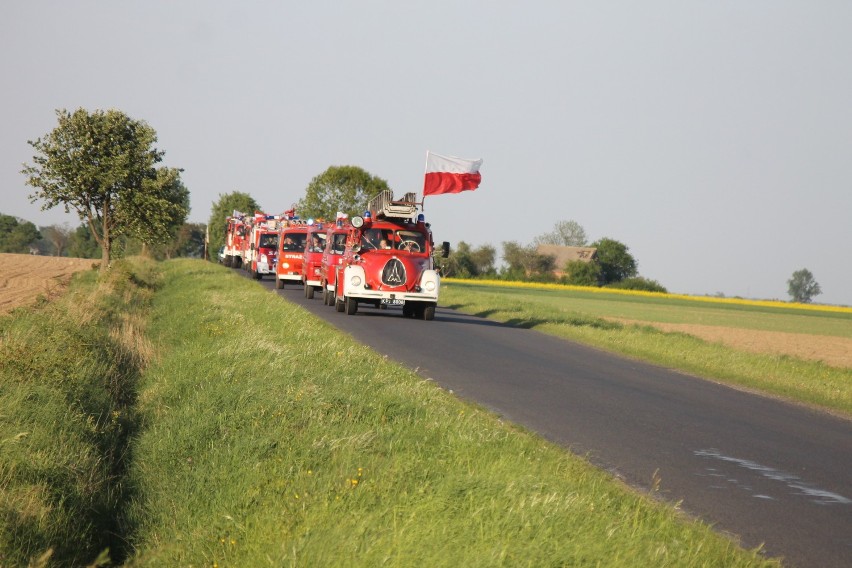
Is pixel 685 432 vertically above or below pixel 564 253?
below

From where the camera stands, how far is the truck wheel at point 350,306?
2917 cm

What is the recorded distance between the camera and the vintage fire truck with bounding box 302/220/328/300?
3647 cm

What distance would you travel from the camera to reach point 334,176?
3713 inches

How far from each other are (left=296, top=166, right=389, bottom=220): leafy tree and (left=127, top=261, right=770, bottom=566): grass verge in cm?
7976

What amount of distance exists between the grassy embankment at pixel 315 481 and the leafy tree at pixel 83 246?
132 m

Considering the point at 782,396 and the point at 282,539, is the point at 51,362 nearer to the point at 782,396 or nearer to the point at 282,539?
the point at 282,539

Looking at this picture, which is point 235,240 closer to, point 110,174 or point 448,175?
point 110,174

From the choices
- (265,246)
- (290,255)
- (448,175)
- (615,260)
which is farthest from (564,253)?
(448,175)

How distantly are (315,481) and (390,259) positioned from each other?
2083cm

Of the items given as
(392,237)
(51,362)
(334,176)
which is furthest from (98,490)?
(334,176)

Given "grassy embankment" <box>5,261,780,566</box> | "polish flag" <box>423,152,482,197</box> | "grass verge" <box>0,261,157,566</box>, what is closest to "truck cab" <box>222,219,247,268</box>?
"polish flag" <box>423,152,482,197</box>

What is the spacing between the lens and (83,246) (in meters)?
145

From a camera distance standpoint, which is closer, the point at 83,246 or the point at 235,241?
the point at 235,241

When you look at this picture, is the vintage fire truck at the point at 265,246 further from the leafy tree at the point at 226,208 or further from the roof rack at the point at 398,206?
the leafy tree at the point at 226,208
